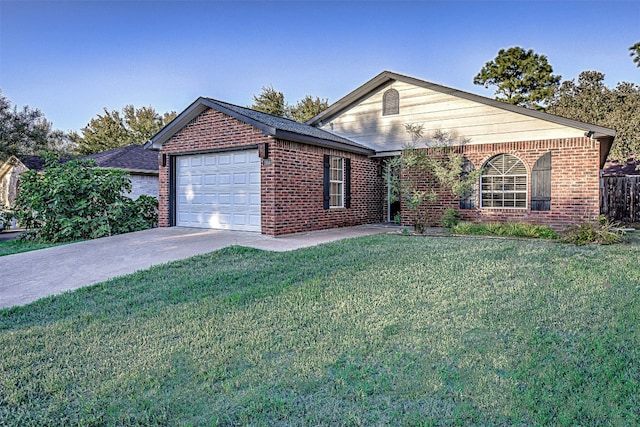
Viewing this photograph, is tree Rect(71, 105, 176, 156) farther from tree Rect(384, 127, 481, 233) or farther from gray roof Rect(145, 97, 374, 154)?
tree Rect(384, 127, 481, 233)

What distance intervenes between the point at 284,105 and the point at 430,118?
69.5 ft

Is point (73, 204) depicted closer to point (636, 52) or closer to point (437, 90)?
point (437, 90)

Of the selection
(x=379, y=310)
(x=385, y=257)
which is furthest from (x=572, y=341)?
(x=385, y=257)

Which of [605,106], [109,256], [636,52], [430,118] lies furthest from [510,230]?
[605,106]

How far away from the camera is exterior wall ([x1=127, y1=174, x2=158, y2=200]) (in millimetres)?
18516

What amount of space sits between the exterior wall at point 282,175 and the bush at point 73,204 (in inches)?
52.6

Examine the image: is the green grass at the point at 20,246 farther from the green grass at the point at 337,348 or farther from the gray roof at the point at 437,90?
the gray roof at the point at 437,90

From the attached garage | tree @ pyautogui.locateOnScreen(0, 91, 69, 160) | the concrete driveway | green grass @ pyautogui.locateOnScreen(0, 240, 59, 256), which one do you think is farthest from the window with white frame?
tree @ pyautogui.locateOnScreen(0, 91, 69, 160)

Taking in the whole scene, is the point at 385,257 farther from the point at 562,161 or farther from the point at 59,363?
the point at 562,161

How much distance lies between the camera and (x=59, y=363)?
A: 3369mm

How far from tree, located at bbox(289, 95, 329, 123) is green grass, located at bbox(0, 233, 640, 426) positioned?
2729cm

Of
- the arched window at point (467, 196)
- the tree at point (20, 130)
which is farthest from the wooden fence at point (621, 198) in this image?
the tree at point (20, 130)

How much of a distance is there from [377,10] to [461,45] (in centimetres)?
402

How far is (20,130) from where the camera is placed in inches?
1035
